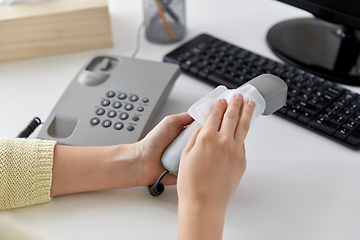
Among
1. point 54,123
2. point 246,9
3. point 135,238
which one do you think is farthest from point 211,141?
point 246,9

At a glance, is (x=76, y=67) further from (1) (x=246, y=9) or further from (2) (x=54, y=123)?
(1) (x=246, y=9)

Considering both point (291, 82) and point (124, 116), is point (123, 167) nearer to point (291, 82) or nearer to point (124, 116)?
point (124, 116)

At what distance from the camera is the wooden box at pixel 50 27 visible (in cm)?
63

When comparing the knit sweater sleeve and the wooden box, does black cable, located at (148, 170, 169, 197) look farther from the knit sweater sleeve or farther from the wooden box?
the wooden box

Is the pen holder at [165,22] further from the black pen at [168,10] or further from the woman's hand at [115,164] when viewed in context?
the woman's hand at [115,164]

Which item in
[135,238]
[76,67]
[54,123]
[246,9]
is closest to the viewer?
[135,238]

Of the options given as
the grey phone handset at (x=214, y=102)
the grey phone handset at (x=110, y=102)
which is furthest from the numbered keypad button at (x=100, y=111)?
the grey phone handset at (x=214, y=102)

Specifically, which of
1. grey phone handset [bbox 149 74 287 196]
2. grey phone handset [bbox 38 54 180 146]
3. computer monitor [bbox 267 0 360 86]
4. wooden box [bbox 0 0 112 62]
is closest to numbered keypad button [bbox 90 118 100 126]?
grey phone handset [bbox 38 54 180 146]

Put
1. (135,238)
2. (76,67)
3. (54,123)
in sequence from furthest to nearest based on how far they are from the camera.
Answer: (76,67) → (54,123) → (135,238)

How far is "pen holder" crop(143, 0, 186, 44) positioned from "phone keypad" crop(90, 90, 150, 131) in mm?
227

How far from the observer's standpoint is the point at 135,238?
37cm

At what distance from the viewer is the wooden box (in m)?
0.63

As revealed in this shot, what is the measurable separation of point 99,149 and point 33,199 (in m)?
0.10

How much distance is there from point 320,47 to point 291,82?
140 millimetres
